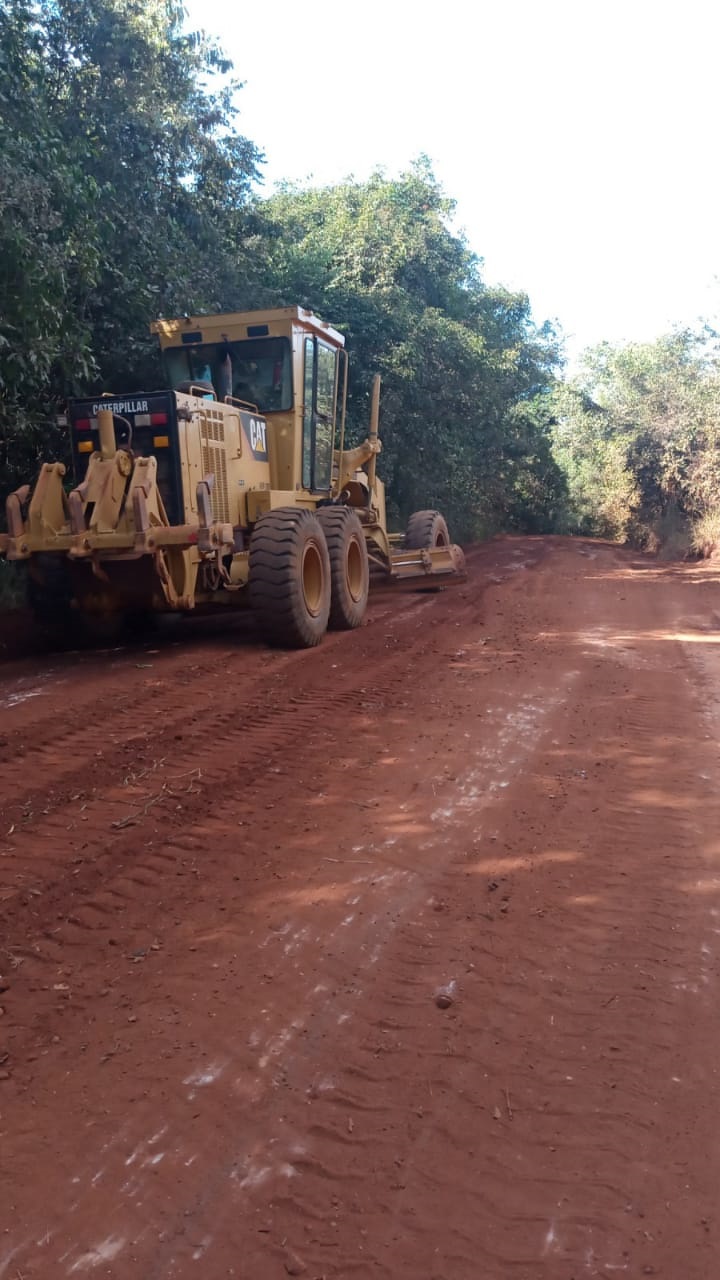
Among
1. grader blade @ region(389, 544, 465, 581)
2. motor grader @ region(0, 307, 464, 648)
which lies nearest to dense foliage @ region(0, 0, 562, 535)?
motor grader @ region(0, 307, 464, 648)

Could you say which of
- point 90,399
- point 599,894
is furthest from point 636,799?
point 90,399

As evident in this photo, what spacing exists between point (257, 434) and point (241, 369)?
94 centimetres

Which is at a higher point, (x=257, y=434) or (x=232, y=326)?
(x=232, y=326)

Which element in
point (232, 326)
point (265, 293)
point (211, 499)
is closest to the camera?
point (211, 499)

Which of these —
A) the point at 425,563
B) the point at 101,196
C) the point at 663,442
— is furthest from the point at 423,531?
the point at 663,442

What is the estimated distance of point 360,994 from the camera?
333 cm

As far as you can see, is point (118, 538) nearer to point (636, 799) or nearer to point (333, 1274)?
point (636, 799)

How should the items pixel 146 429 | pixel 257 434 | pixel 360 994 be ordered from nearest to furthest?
pixel 360 994 < pixel 146 429 < pixel 257 434

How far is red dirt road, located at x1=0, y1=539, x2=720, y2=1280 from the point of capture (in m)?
2.37

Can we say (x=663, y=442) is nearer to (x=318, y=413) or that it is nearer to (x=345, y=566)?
(x=318, y=413)

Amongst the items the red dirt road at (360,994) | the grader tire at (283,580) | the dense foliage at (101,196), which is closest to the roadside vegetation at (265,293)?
the dense foliage at (101,196)

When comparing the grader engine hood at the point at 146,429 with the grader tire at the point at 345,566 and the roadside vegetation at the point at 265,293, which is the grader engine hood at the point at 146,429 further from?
the grader tire at the point at 345,566

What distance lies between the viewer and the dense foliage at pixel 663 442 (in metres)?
25.1

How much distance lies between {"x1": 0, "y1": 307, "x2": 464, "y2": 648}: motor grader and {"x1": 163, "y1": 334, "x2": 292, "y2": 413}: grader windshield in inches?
0.6
